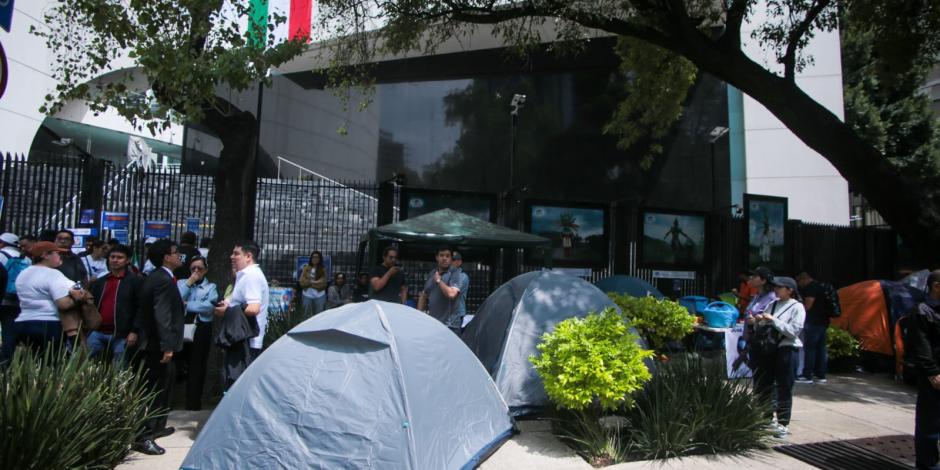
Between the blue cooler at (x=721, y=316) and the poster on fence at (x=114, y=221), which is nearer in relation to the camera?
the blue cooler at (x=721, y=316)

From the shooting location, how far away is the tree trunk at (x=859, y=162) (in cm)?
812

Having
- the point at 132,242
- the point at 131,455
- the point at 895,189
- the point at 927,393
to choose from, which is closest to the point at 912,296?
the point at 895,189

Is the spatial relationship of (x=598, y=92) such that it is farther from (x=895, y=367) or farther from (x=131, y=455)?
(x=131, y=455)

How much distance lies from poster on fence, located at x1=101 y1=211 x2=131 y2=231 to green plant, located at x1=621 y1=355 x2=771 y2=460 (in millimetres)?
9936

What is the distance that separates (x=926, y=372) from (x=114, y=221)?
1238 centimetres

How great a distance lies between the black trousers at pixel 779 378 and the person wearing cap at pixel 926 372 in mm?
1105

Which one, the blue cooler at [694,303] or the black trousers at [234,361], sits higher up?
the blue cooler at [694,303]

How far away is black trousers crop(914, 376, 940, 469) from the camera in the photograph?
197 inches

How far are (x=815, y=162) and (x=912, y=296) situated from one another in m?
12.2

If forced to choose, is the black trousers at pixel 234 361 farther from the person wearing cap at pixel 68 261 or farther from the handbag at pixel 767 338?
the handbag at pixel 767 338

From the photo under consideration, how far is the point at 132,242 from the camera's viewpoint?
1165 cm

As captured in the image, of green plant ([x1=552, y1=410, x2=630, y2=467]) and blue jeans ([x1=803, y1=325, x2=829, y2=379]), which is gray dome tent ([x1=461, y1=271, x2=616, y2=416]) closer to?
green plant ([x1=552, y1=410, x2=630, y2=467])

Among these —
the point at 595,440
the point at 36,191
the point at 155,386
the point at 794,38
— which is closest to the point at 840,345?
the point at 794,38

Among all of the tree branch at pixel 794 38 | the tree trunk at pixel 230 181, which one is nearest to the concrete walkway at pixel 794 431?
the tree trunk at pixel 230 181
